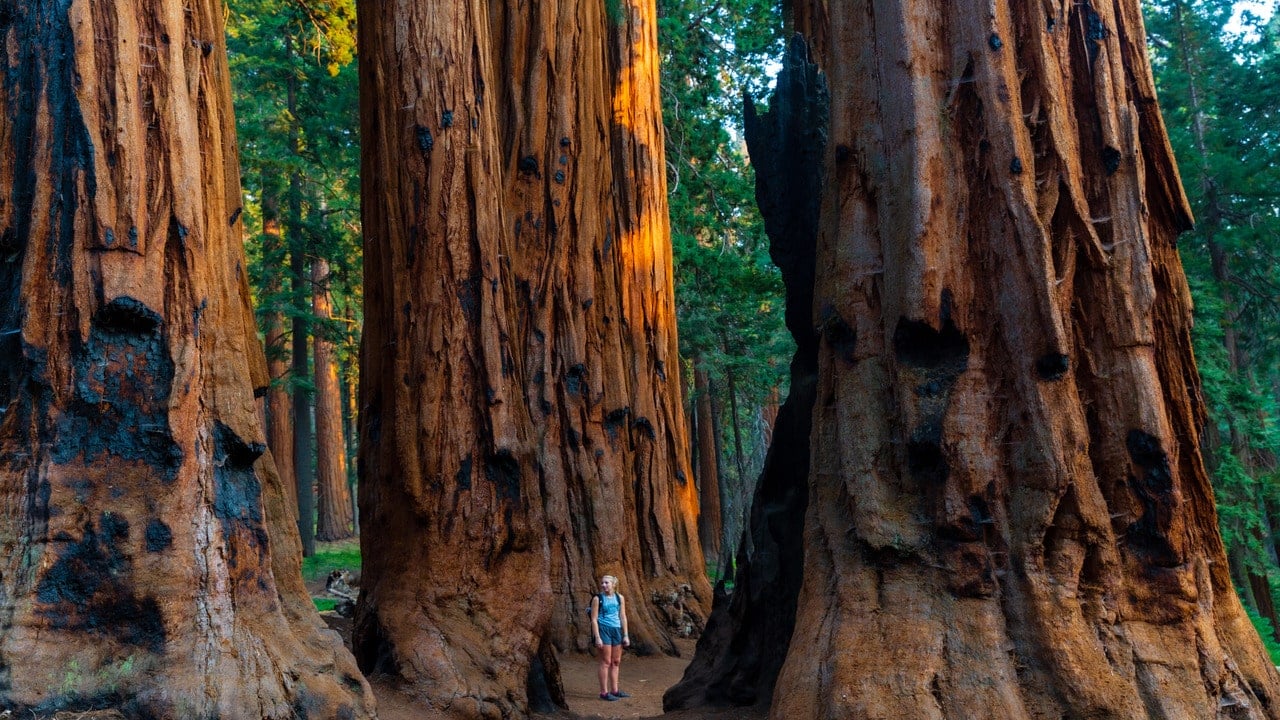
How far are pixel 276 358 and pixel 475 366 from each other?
14.4 m

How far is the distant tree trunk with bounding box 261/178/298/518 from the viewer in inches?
783

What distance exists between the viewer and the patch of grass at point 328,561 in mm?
20250

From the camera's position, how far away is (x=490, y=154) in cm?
807

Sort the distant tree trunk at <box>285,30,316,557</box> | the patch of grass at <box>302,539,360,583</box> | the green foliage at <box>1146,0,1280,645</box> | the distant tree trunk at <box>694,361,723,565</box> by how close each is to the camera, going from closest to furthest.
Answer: the green foliage at <box>1146,0,1280,645</box> < the distant tree trunk at <box>285,30,316,557</box> < the patch of grass at <box>302,539,360,583</box> < the distant tree trunk at <box>694,361,723,565</box>

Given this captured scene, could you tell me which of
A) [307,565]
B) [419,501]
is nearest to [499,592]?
[419,501]

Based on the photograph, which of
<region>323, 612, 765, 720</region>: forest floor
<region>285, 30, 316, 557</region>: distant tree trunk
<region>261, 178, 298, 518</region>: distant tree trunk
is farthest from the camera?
<region>261, 178, 298, 518</region>: distant tree trunk

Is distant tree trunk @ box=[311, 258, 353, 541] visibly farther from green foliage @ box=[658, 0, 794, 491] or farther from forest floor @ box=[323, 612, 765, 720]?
forest floor @ box=[323, 612, 765, 720]

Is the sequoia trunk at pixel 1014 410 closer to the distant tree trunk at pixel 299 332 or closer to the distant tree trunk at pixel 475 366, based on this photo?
the distant tree trunk at pixel 475 366

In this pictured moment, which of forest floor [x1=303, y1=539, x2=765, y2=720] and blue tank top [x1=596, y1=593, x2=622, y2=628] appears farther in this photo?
blue tank top [x1=596, y1=593, x2=622, y2=628]

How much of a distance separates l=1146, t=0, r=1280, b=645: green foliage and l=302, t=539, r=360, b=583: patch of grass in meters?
15.0

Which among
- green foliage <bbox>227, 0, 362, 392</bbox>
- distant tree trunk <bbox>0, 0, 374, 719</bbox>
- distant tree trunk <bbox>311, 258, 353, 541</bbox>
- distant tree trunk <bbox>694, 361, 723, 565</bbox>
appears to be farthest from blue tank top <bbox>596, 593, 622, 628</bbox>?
distant tree trunk <bbox>311, 258, 353, 541</bbox>

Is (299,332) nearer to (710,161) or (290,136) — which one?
(290,136)

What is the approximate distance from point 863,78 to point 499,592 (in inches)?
169

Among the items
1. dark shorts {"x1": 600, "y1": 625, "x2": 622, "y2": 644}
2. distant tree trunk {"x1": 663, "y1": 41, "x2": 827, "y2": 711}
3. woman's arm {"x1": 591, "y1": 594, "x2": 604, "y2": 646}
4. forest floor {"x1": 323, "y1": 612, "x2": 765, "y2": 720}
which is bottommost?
forest floor {"x1": 323, "y1": 612, "x2": 765, "y2": 720}
